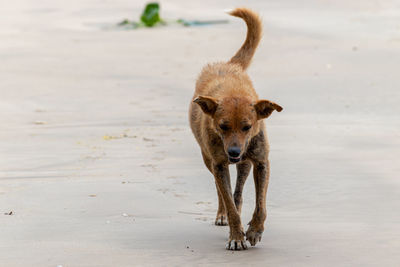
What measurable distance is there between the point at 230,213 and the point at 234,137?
63 centimetres

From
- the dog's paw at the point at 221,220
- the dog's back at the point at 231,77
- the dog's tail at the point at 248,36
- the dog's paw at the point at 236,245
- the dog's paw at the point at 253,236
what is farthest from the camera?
the dog's tail at the point at 248,36

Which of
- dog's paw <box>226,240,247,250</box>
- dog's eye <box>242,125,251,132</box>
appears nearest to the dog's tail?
dog's eye <box>242,125,251,132</box>

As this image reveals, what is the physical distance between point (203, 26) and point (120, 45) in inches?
143

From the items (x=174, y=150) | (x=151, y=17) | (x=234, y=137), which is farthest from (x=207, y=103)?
(x=151, y=17)

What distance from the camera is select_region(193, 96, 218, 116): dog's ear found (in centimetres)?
598

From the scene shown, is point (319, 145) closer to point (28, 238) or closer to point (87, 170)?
point (87, 170)

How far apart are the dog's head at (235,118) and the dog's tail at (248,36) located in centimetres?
197

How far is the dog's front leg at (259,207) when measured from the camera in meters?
5.95

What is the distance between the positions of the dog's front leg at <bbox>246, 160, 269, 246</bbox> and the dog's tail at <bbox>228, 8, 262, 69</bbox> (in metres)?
1.88

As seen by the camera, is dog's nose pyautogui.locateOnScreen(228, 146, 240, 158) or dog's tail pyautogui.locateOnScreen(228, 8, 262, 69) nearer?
dog's nose pyautogui.locateOnScreen(228, 146, 240, 158)

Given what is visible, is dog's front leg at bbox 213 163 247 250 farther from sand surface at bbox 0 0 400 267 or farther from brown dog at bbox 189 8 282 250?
sand surface at bbox 0 0 400 267

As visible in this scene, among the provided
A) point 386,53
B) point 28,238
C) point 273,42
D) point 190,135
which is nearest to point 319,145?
point 190,135

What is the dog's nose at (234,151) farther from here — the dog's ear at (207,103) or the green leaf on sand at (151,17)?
the green leaf on sand at (151,17)

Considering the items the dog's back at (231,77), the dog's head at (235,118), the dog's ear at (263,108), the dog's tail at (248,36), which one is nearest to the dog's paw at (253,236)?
the dog's head at (235,118)
